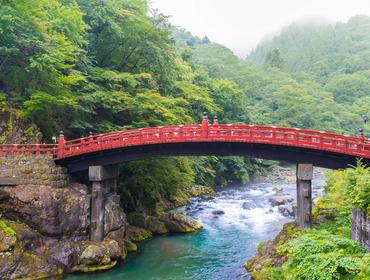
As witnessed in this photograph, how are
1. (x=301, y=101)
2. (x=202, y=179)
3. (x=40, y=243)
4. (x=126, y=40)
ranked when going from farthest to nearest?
(x=301, y=101) < (x=202, y=179) < (x=126, y=40) < (x=40, y=243)

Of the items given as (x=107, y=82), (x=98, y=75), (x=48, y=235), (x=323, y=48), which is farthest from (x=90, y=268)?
(x=323, y=48)

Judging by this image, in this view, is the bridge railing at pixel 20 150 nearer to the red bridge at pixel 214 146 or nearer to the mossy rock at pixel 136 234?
the red bridge at pixel 214 146

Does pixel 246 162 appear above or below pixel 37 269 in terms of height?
above

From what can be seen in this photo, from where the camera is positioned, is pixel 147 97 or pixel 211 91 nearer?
pixel 147 97

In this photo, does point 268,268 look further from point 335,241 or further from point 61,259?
point 61,259

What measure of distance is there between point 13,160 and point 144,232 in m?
10.8

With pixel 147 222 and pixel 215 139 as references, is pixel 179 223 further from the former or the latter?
pixel 215 139

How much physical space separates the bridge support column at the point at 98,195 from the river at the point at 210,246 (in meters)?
2.69

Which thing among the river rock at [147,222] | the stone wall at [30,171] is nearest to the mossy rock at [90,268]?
the stone wall at [30,171]

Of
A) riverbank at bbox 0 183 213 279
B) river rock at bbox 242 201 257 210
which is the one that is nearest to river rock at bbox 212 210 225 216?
river rock at bbox 242 201 257 210

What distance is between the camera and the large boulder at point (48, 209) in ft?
74.9

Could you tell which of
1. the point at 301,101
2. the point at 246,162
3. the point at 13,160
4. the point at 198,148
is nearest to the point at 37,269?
the point at 13,160

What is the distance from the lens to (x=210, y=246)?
2712 centimetres

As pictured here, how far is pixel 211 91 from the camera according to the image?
58.9m
